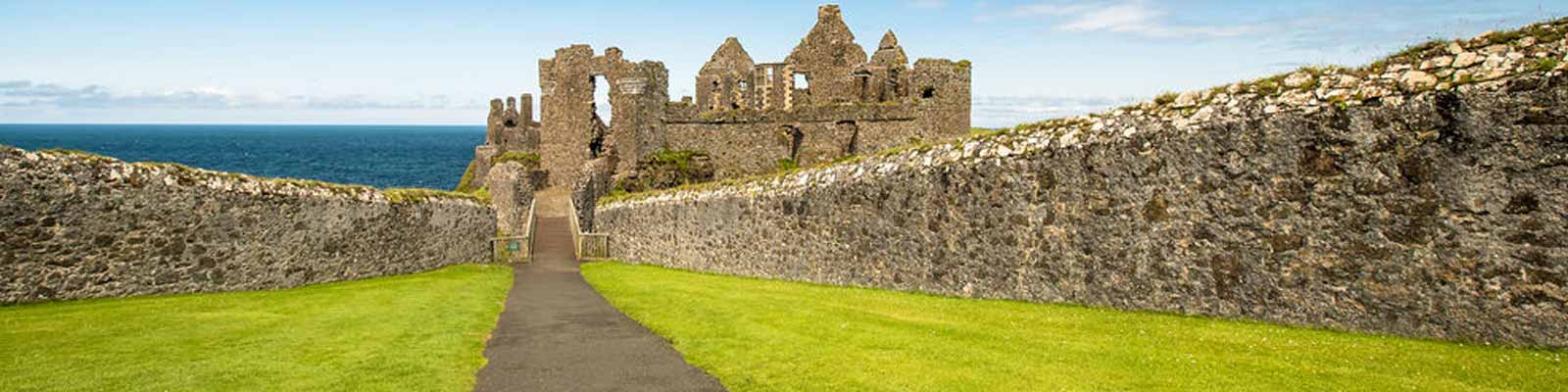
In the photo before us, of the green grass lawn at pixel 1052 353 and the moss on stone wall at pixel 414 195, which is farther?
the moss on stone wall at pixel 414 195

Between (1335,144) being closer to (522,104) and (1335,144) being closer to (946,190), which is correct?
(946,190)

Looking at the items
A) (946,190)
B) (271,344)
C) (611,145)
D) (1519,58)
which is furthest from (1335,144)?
(611,145)

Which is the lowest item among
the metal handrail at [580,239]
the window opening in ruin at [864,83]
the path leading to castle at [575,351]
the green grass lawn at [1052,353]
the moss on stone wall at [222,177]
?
the metal handrail at [580,239]

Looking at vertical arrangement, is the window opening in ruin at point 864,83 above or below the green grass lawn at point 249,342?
above

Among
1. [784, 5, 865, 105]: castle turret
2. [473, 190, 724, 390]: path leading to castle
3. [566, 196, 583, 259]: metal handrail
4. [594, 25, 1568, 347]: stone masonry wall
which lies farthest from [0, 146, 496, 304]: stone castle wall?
[784, 5, 865, 105]: castle turret

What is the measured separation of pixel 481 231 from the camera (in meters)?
29.2

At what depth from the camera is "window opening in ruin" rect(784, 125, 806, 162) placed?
39844 mm

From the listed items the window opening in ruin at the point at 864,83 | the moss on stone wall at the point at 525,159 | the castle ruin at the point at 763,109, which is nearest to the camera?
the castle ruin at the point at 763,109

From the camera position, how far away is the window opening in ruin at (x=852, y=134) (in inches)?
1543

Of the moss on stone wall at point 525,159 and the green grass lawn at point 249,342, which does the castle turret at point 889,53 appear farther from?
the green grass lawn at point 249,342

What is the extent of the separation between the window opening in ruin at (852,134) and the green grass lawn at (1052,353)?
2299 cm

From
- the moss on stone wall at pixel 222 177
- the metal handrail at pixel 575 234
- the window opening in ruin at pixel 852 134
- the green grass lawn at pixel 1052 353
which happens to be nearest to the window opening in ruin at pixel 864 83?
the window opening in ruin at pixel 852 134

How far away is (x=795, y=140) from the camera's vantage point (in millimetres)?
39969

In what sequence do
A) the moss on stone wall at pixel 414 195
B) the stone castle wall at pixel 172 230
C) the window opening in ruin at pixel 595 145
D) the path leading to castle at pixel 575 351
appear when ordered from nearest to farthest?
the path leading to castle at pixel 575 351, the stone castle wall at pixel 172 230, the moss on stone wall at pixel 414 195, the window opening in ruin at pixel 595 145
